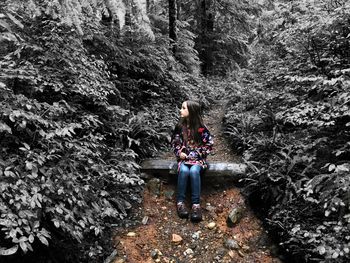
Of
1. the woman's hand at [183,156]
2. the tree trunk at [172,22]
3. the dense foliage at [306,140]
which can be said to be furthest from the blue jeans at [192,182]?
the tree trunk at [172,22]

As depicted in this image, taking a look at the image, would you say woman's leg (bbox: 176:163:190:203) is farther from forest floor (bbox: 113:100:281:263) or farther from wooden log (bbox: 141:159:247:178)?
wooden log (bbox: 141:159:247:178)

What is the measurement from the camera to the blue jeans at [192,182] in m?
5.49

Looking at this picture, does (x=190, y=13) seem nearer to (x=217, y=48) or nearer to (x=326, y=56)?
(x=217, y=48)

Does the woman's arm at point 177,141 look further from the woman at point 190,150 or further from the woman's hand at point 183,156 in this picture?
the woman's hand at point 183,156

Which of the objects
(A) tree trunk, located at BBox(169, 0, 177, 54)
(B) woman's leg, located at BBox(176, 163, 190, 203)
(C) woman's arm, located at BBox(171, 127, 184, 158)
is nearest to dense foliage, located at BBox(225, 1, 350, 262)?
(B) woman's leg, located at BBox(176, 163, 190, 203)

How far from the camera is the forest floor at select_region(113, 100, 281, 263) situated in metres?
4.74

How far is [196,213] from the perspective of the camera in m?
5.35

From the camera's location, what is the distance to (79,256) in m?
4.19

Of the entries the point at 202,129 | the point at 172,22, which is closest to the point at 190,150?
the point at 202,129

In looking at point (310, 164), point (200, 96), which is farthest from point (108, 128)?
point (200, 96)

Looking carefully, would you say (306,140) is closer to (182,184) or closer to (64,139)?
(182,184)

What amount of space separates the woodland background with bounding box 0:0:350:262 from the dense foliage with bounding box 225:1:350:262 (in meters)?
0.02

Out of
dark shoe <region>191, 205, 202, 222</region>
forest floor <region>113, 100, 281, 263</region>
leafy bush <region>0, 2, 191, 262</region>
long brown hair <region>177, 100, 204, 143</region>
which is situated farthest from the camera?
long brown hair <region>177, 100, 204, 143</region>

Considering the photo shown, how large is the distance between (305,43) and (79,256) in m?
6.32
